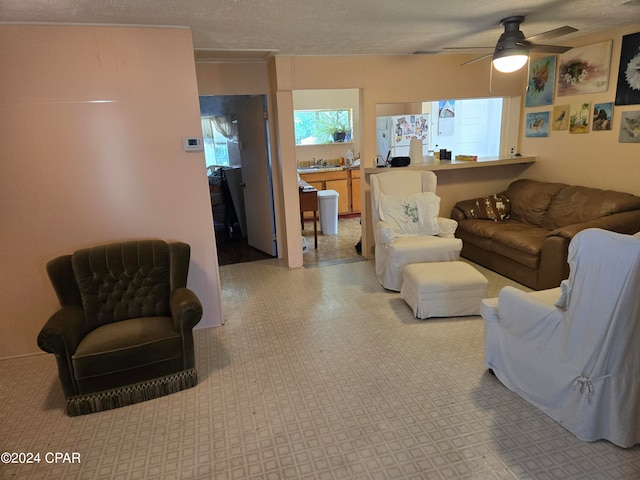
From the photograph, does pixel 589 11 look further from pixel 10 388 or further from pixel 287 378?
pixel 10 388

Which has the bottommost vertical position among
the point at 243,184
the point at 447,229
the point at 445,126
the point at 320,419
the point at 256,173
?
the point at 320,419

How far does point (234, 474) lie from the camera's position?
1954mm

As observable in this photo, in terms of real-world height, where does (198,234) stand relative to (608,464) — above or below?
above

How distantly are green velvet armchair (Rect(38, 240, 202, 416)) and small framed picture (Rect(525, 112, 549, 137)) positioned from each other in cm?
421

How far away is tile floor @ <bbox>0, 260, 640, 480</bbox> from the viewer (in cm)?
197

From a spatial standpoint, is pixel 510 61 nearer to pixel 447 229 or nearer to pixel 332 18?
pixel 332 18

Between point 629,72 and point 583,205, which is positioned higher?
point 629,72

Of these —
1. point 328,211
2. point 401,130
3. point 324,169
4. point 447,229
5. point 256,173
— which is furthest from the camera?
point 324,169

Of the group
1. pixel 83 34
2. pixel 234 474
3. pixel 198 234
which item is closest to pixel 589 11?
pixel 198 234

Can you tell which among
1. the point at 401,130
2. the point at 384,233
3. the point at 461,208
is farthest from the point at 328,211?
the point at 384,233

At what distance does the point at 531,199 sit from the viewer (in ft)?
14.9

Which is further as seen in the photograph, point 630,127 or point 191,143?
point 630,127

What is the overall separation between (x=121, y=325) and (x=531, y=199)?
13.9 feet

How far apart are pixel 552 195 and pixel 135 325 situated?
4.22m
